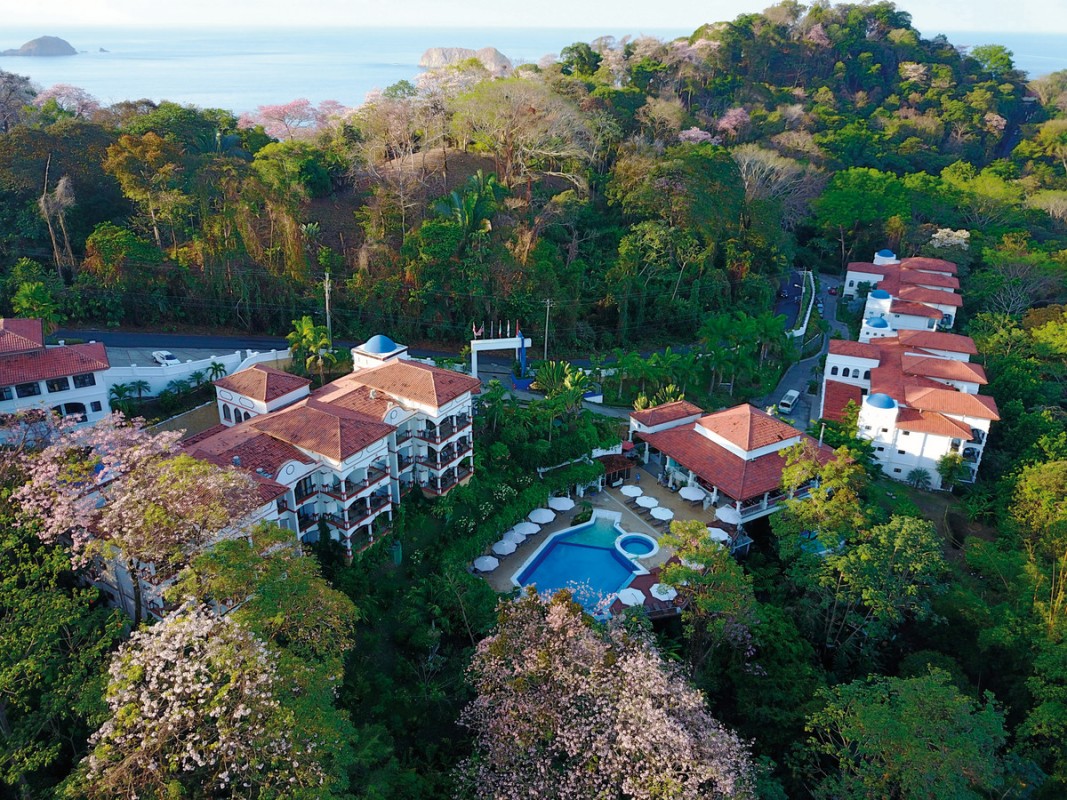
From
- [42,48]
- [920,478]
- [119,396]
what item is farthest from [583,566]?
[42,48]

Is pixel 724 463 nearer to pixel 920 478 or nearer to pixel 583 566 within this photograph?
pixel 583 566

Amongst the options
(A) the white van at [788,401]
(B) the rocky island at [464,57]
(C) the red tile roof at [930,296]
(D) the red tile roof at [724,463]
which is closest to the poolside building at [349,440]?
(D) the red tile roof at [724,463]

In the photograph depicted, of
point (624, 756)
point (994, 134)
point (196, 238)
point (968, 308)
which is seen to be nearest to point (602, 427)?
point (624, 756)

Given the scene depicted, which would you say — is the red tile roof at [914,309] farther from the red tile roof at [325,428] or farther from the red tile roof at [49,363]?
the red tile roof at [49,363]

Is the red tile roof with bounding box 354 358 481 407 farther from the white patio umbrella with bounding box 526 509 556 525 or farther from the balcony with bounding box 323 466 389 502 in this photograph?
the white patio umbrella with bounding box 526 509 556 525

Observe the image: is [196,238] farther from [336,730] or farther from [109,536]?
[336,730]

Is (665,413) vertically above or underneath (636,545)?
above

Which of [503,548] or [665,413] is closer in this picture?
[503,548]
